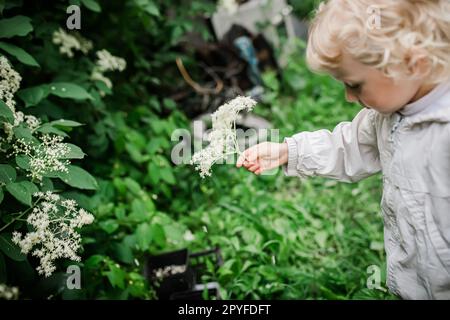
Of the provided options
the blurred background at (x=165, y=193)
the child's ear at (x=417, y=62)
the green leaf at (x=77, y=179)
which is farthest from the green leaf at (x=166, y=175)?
the child's ear at (x=417, y=62)

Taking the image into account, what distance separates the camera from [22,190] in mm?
1233

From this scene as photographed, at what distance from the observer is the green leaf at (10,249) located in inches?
50.2

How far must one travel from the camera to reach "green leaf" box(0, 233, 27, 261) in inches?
50.2

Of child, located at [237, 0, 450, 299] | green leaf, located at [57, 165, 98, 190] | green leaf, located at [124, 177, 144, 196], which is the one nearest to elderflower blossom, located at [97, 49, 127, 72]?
green leaf, located at [124, 177, 144, 196]

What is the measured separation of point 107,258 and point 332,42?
4.32 ft

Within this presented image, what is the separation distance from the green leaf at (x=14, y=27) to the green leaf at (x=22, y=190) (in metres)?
0.56

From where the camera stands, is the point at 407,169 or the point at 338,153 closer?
the point at 407,169

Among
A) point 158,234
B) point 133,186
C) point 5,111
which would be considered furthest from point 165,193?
point 5,111

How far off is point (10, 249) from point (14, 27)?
2.53 feet

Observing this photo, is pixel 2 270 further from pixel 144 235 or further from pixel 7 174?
pixel 144 235

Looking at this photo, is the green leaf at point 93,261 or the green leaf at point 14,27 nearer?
the green leaf at point 14,27

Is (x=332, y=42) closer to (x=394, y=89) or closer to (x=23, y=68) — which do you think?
(x=394, y=89)

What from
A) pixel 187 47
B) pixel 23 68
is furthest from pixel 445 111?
pixel 187 47

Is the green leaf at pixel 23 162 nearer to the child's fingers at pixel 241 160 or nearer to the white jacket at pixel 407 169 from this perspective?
the child's fingers at pixel 241 160
